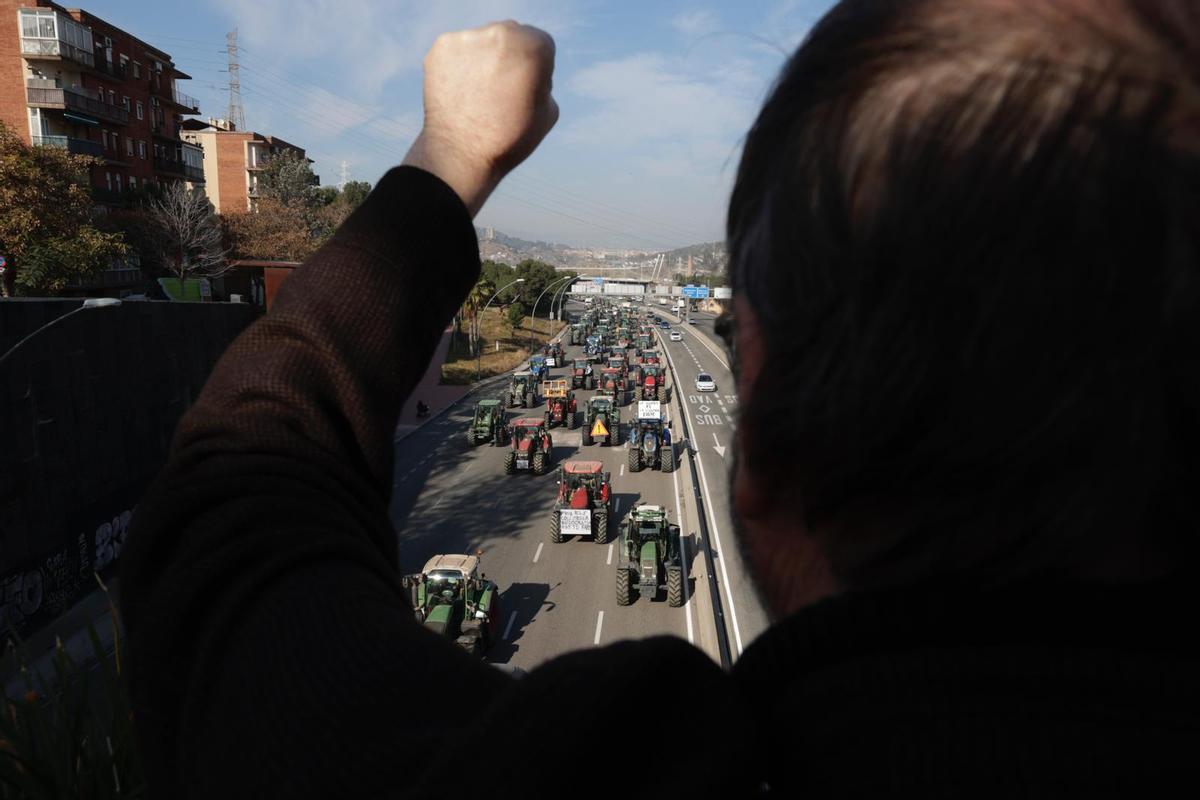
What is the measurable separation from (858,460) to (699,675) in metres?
0.24

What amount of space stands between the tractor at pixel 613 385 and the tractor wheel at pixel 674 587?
25592mm

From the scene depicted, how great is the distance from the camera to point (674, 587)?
20500 mm

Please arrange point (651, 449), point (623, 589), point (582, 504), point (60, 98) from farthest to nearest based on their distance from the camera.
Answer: point (60, 98) → point (651, 449) → point (582, 504) → point (623, 589)

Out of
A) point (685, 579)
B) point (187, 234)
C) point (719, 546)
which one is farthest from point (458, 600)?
point (187, 234)

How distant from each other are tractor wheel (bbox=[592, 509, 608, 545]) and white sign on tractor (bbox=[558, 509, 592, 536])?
11.5 inches

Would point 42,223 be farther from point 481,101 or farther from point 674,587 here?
point 481,101

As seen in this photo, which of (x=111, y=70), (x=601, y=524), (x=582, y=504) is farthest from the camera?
(x=111, y=70)

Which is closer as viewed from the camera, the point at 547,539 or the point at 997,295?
the point at 997,295

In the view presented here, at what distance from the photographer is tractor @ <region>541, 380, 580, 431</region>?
41312mm

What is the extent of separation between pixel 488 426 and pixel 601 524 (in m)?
13.9

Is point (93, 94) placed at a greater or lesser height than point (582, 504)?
greater

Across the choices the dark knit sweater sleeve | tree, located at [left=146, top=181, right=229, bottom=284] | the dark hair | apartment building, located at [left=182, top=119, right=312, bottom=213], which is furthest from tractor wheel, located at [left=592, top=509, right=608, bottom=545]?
apartment building, located at [left=182, top=119, right=312, bottom=213]

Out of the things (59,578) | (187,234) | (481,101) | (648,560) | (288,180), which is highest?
(288,180)

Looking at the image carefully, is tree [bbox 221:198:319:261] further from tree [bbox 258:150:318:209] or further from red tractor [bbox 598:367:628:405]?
red tractor [bbox 598:367:628:405]
